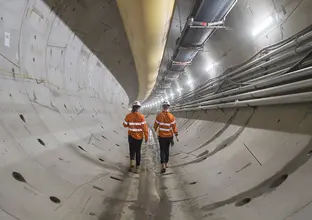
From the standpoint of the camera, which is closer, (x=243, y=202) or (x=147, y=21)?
(x=243, y=202)

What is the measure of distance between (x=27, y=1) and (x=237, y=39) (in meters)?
3.74

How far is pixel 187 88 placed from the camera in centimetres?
1170

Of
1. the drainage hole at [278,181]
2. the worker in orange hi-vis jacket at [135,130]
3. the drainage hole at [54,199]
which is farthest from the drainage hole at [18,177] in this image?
the worker in orange hi-vis jacket at [135,130]

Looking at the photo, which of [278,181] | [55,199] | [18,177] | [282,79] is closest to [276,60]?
[282,79]

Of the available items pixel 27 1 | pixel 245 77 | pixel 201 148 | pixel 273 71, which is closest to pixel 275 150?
pixel 273 71

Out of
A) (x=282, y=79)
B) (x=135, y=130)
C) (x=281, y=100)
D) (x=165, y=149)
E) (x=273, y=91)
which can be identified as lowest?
(x=165, y=149)

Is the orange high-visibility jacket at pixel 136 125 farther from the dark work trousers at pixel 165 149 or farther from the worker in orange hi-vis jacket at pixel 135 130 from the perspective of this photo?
the dark work trousers at pixel 165 149

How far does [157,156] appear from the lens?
21.2 ft

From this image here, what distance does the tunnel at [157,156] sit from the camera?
259 cm

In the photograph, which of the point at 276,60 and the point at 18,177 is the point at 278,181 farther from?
the point at 18,177

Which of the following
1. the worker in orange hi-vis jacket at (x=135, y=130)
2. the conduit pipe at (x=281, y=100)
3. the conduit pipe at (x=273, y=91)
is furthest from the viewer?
the worker in orange hi-vis jacket at (x=135, y=130)

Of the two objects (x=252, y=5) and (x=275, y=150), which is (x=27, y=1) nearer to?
(x=252, y=5)

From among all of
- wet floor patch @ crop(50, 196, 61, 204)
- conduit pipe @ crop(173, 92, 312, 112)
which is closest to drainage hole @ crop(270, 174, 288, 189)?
conduit pipe @ crop(173, 92, 312, 112)

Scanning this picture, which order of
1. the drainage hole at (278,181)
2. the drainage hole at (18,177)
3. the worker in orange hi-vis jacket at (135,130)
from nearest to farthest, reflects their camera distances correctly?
the drainage hole at (18,177) → the drainage hole at (278,181) → the worker in orange hi-vis jacket at (135,130)
